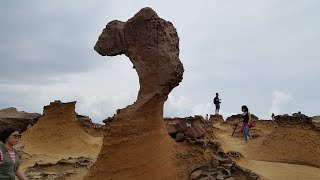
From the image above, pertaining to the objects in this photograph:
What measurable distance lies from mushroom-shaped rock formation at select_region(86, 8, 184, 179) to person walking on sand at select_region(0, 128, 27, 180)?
196 centimetres

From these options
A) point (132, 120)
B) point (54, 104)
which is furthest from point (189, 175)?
point (54, 104)

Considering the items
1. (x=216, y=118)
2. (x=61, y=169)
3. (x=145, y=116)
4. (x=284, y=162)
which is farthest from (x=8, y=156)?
(x=216, y=118)

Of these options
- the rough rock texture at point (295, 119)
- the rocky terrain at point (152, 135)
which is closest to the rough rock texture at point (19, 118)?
the rocky terrain at point (152, 135)

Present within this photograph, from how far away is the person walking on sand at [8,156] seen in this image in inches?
133

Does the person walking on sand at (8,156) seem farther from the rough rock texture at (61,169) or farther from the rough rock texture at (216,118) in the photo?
the rough rock texture at (216,118)

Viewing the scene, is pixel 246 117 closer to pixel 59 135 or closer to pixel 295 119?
pixel 295 119

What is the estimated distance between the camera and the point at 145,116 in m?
5.39

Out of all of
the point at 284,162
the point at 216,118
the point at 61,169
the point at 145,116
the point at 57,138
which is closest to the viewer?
the point at 145,116

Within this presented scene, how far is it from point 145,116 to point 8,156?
2.30 meters

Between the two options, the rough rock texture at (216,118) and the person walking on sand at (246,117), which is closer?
the person walking on sand at (246,117)

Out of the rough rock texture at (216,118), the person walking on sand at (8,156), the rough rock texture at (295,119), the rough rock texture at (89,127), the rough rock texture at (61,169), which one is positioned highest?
the rough rock texture at (216,118)

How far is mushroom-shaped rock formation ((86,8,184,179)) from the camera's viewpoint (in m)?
5.31

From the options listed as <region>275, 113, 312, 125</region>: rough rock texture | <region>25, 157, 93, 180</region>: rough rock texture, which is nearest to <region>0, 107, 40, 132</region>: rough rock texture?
<region>25, 157, 93, 180</region>: rough rock texture

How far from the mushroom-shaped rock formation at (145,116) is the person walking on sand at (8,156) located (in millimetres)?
1965
